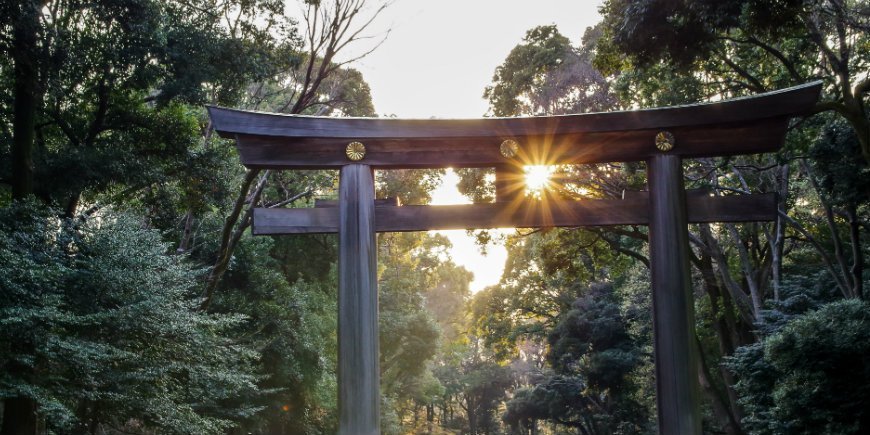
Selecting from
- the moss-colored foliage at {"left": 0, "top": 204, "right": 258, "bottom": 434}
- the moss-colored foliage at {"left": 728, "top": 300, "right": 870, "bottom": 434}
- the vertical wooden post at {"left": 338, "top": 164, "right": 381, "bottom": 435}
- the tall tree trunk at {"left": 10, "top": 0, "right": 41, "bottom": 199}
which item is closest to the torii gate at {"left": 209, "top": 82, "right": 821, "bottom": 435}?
the vertical wooden post at {"left": 338, "top": 164, "right": 381, "bottom": 435}

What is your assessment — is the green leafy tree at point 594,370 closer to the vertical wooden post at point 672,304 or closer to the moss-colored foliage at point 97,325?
the moss-colored foliage at point 97,325

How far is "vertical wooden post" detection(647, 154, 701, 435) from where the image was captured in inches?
248

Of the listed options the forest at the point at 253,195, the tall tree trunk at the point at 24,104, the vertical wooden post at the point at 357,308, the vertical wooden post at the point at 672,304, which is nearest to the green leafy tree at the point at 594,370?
the forest at the point at 253,195

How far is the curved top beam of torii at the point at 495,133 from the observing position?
6594mm

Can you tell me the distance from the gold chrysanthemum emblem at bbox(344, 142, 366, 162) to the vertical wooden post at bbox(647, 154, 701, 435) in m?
2.64

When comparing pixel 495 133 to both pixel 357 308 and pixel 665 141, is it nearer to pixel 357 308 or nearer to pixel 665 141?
pixel 665 141

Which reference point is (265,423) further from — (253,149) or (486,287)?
(253,149)

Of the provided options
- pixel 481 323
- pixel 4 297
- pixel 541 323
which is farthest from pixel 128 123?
pixel 541 323

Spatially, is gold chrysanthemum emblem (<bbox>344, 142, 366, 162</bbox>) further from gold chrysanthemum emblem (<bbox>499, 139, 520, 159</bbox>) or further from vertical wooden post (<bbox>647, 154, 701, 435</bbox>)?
vertical wooden post (<bbox>647, 154, 701, 435</bbox>)

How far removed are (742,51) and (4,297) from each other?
11.8 m

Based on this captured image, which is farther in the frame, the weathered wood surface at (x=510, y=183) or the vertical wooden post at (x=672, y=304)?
the weathered wood surface at (x=510, y=183)

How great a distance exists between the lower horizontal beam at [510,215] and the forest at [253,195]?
0.26m

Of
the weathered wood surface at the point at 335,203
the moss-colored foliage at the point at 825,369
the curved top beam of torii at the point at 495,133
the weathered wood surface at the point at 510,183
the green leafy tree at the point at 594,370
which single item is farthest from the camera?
the green leafy tree at the point at 594,370

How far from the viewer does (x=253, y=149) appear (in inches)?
265
